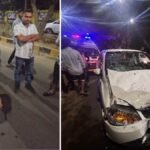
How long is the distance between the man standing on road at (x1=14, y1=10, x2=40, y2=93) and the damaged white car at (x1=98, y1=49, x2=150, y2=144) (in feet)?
2.01

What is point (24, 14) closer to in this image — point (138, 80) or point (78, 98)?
point (78, 98)

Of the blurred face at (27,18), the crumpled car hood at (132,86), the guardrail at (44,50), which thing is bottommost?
the crumpled car hood at (132,86)

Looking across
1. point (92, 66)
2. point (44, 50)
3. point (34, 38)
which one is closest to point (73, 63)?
point (92, 66)

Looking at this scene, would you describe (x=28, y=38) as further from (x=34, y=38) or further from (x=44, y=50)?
(x=44, y=50)

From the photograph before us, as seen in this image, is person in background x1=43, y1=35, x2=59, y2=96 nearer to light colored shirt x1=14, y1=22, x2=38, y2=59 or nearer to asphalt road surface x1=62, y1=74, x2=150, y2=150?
asphalt road surface x1=62, y1=74, x2=150, y2=150

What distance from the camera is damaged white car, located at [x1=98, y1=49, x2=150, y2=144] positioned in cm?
387

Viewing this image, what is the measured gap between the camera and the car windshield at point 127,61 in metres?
4.06

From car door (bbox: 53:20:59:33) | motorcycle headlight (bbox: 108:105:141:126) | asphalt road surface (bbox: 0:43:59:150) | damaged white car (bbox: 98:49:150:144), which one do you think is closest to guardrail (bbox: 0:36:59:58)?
asphalt road surface (bbox: 0:43:59:150)

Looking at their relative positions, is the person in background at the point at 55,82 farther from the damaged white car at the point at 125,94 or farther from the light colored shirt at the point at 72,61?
the damaged white car at the point at 125,94

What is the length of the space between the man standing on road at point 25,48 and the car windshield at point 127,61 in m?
0.66

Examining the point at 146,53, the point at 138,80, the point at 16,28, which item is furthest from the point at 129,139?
the point at 16,28

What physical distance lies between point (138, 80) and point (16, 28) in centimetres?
114

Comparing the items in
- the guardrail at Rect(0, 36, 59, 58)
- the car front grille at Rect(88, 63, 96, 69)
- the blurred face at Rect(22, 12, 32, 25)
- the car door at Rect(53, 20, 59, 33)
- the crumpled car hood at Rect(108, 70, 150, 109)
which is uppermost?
the blurred face at Rect(22, 12, 32, 25)

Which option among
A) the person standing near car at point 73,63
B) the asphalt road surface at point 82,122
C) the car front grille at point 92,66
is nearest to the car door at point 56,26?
the person standing near car at point 73,63
